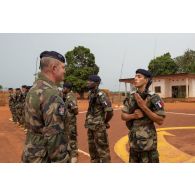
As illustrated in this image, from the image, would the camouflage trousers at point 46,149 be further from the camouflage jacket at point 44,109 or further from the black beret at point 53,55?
the black beret at point 53,55

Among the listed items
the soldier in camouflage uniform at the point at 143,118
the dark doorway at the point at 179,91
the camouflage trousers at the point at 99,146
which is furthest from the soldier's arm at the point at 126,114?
the dark doorway at the point at 179,91

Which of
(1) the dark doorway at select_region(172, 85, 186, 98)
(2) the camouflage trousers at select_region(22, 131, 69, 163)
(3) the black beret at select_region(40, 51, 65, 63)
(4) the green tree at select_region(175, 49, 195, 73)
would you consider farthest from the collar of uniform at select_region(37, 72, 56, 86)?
(4) the green tree at select_region(175, 49, 195, 73)

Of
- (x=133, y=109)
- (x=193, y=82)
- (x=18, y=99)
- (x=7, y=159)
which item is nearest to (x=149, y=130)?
(x=133, y=109)

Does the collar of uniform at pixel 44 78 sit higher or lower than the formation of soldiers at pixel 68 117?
higher

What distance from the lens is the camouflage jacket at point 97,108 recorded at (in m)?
6.02

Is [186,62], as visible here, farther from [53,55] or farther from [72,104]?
[53,55]

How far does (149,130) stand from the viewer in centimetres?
438

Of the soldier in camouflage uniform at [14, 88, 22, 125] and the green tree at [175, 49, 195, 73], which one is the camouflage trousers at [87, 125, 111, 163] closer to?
the soldier in camouflage uniform at [14, 88, 22, 125]

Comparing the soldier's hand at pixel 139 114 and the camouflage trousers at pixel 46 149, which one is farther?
the soldier's hand at pixel 139 114

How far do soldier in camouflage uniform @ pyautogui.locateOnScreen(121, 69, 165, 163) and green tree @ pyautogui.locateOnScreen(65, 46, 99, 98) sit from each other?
3876 cm

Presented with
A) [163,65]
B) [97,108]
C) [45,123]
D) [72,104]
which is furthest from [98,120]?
[163,65]

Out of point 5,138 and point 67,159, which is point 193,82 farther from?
point 67,159

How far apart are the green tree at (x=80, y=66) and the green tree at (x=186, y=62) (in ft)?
46.0

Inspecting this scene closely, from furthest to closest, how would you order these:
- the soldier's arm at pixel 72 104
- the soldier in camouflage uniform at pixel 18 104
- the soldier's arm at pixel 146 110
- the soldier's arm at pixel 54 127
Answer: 1. the soldier in camouflage uniform at pixel 18 104
2. the soldier's arm at pixel 72 104
3. the soldier's arm at pixel 146 110
4. the soldier's arm at pixel 54 127
